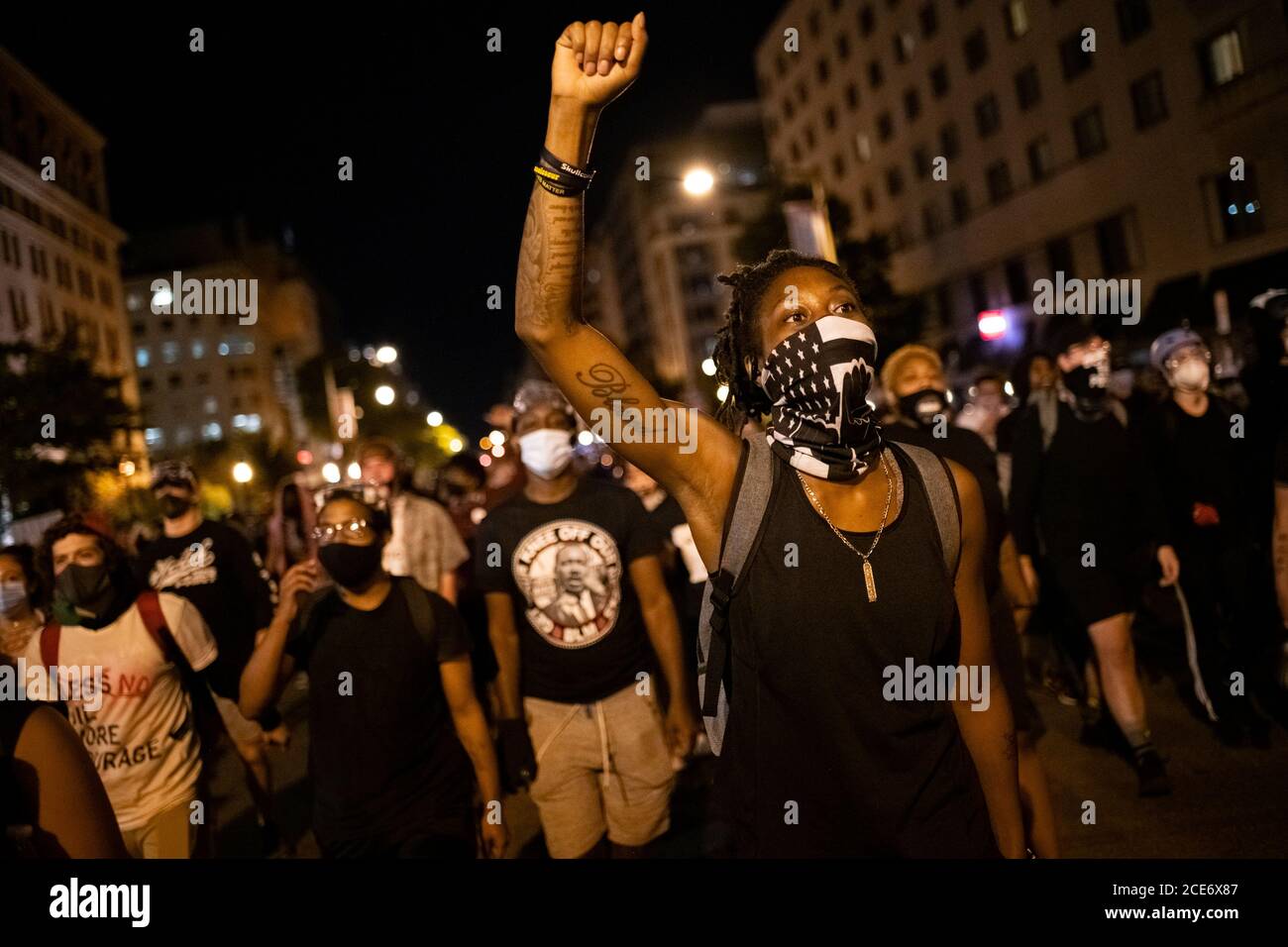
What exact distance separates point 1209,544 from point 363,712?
202 inches

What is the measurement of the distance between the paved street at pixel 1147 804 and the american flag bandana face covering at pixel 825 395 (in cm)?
298

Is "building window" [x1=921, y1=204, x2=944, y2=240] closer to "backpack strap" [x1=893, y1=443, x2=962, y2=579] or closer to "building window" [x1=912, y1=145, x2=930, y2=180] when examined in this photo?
"building window" [x1=912, y1=145, x2=930, y2=180]

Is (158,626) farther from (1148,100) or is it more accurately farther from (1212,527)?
(1148,100)

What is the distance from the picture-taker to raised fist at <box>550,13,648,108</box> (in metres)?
1.82

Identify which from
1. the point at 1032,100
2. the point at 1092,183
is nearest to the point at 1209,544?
the point at 1092,183

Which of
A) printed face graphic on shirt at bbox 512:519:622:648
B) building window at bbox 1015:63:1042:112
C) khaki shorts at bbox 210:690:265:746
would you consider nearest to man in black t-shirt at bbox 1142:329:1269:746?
printed face graphic on shirt at bbox 512:519:622:648

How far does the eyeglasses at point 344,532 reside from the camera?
3.66 m

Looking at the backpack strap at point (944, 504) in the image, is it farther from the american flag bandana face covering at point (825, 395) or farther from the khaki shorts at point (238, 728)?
the khaki shorts at point (238, 728)

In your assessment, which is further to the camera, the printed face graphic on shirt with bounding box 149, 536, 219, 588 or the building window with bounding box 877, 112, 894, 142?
the building window with bounding box 877, 112, 894, 142

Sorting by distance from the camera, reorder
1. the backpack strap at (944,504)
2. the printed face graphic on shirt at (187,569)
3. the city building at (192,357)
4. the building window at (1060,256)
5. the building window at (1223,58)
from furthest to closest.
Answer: the city building at (192,357) → the building window at (1060,256) → the building window at (1223,58) → the printed face graphic on shirt at (187,569) → the backpack strap at (944,504)

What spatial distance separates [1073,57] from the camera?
97.6ft

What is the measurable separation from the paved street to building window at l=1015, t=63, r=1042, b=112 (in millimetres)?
30849

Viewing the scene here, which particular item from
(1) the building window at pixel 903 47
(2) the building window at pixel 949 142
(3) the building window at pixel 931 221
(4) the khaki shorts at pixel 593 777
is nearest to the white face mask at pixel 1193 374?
(4) the khaki shorts at pixel 593 777
